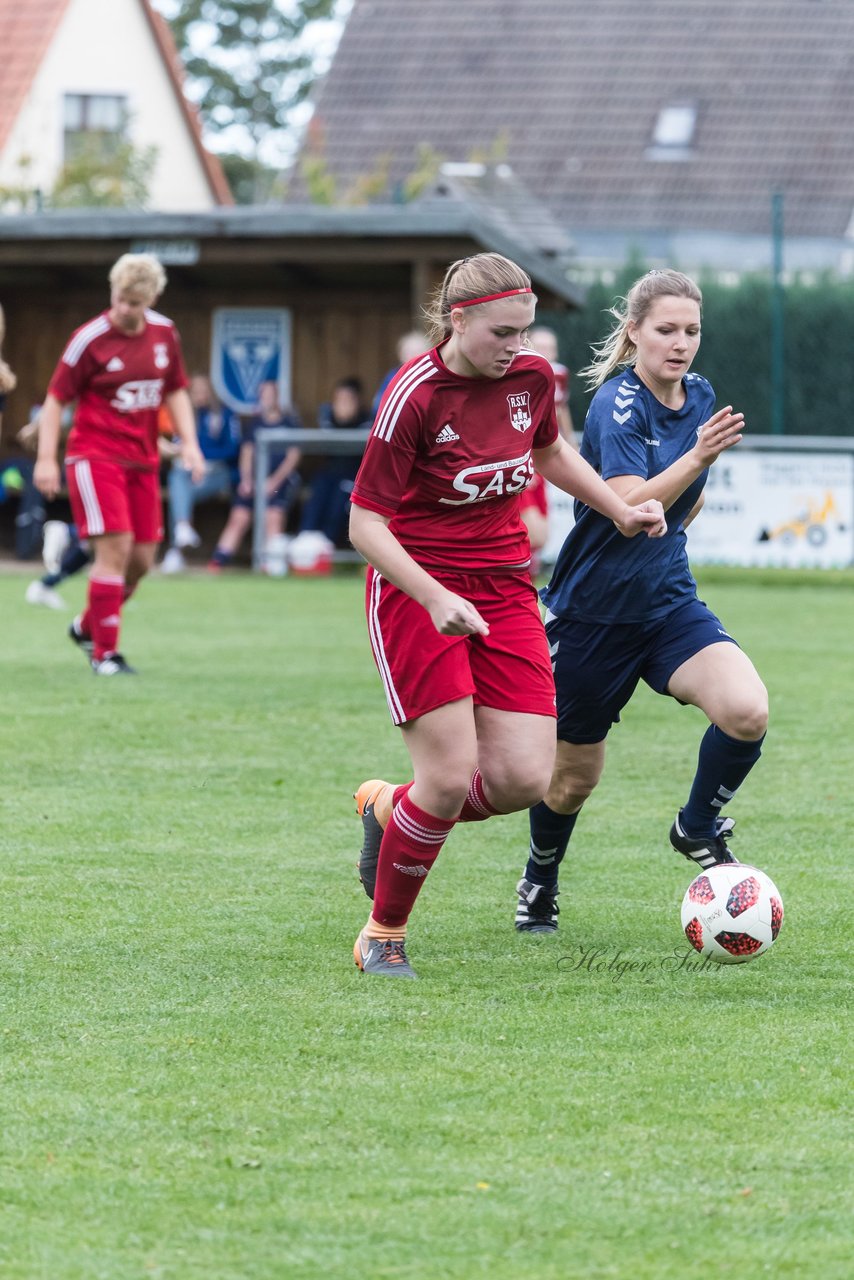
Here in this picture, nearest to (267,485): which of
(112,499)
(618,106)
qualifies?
(112,499)

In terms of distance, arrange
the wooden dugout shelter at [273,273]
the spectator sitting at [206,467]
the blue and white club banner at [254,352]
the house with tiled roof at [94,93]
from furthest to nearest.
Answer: the house with tiled roof at [94,93] < the blue and white club banner at [254,352] < the spectator sitting at [206,467] < the wooden dugout shelter at [273,273]

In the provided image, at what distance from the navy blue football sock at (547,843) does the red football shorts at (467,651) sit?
0.53 metres

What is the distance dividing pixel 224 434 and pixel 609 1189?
16.6 m

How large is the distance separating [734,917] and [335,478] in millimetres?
14433

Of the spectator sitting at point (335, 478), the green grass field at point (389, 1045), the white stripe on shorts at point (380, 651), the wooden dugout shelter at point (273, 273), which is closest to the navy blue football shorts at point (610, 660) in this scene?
the green grass field at point (389, 1045)

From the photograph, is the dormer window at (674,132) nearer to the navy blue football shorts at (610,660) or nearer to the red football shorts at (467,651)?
the navy blue football shorts at (610,660)

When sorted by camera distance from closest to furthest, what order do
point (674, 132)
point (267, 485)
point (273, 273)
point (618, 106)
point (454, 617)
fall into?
1. point (454, 617)
2. point (267, 485)
3. point (273, 273)
4. point (674, 132)
5. point (618, 106)

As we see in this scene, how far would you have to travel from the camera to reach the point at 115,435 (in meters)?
10.4

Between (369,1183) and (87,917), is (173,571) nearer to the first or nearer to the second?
(87,917)

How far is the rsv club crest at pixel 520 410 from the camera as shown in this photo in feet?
16.0

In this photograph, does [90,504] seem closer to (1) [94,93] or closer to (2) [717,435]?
A: (2) [717,435]

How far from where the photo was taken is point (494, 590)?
4977 millimetres

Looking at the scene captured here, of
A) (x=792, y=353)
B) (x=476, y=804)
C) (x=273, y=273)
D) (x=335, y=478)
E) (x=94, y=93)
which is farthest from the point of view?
(x=94, y=93)

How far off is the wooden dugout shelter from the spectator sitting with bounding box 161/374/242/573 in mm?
1078
